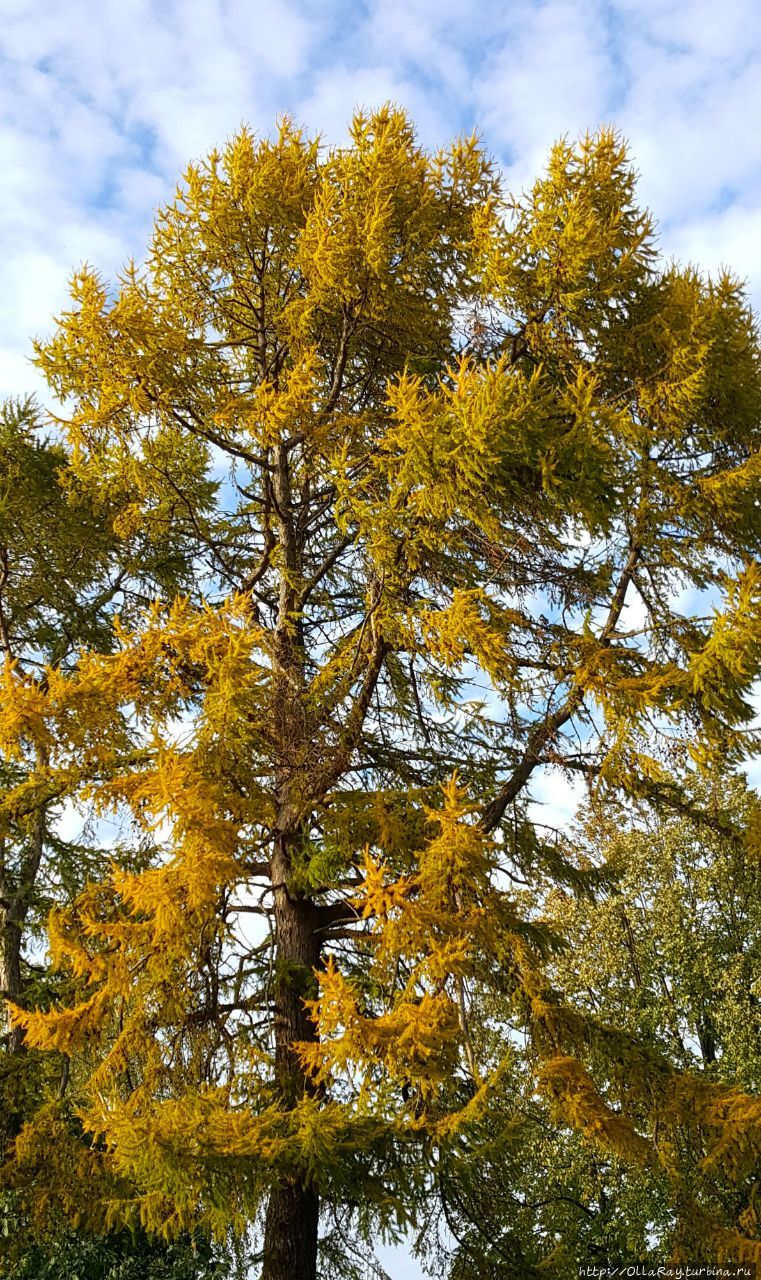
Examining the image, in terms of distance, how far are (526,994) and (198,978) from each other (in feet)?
7.58

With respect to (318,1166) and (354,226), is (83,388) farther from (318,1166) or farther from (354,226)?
(318,1166)

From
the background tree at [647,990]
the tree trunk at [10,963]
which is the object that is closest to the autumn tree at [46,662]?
the tree trunk at [10,963]

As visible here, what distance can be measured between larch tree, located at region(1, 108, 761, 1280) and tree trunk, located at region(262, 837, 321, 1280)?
0.03 metres

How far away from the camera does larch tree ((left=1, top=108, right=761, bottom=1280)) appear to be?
6250mm

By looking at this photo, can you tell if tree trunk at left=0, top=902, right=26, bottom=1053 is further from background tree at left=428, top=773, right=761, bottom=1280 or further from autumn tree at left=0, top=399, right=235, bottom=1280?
background tree at left=428, top=773, right=761, bottom=1280

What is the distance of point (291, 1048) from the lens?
703 centimetres

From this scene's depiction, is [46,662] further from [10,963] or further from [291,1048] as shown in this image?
[291,1048]

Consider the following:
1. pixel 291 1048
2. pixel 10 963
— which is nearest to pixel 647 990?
pixel 10 963

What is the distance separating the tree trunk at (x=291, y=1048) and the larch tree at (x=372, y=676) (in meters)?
0.03

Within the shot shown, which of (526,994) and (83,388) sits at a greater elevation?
(83,388)

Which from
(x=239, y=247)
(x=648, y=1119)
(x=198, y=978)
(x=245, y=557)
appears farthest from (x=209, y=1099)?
(x=239, y=247)

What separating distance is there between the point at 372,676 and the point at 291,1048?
266cm

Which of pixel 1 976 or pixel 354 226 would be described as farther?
pixel 1 976

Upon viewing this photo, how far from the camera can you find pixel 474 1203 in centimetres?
A: 792
